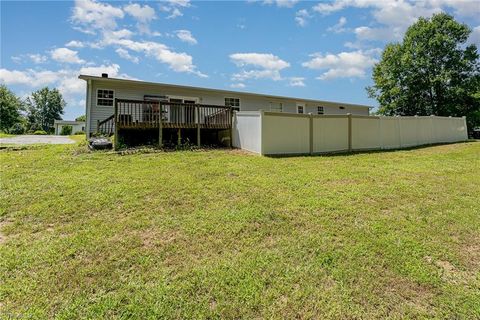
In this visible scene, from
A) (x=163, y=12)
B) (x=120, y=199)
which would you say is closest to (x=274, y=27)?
(x=163, y=12)

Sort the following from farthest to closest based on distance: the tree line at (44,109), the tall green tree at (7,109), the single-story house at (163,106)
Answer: the tree line at (44,109) < the tall green tree at (7,109) < the single-story house at (163,106)

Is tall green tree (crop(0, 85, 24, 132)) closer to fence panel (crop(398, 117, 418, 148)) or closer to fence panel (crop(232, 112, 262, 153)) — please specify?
fence panel (crop(232, 112, 262, 153))

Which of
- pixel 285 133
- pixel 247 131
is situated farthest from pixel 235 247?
pixel 247 131

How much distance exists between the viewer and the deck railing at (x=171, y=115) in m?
10.2

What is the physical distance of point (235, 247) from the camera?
3.41m

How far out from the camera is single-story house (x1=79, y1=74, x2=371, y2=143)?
34.6 feet

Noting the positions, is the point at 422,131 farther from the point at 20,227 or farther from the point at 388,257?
the point at 20,227

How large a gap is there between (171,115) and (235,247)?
8.82 m

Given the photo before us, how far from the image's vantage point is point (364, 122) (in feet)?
40.5

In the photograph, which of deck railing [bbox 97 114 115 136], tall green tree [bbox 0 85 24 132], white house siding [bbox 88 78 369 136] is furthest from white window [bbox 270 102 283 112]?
tall green tree [bbox 0 85 24 132]

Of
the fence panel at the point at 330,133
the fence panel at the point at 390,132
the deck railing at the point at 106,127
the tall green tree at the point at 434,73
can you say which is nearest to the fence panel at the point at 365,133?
the fence panel at the point at 390,132

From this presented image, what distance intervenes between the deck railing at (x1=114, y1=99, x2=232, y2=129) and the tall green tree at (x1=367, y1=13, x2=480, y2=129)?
843 inches

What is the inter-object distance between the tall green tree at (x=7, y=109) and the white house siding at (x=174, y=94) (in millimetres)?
39722

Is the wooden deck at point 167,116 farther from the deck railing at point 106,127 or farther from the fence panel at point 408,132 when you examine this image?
the fence panel at point 408,132
